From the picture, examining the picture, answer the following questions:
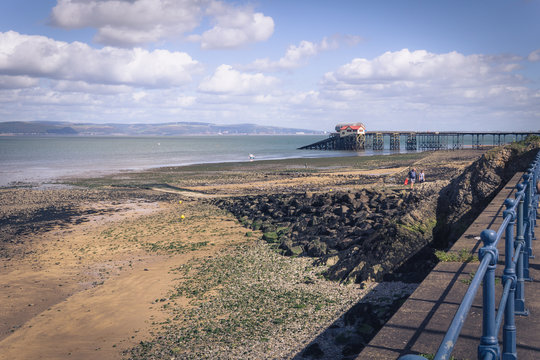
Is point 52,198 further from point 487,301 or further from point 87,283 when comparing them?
point 487,301

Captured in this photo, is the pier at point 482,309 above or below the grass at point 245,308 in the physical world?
above

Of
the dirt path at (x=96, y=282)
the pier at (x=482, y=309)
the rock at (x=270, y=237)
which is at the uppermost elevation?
the pier at (x=482, y=309)

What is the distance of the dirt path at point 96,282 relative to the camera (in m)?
9.59

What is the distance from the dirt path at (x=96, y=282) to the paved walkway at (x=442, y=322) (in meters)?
6.07

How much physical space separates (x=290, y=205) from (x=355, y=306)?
43.0ft

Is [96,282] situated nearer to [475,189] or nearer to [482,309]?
[475,189]

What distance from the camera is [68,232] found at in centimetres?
2056

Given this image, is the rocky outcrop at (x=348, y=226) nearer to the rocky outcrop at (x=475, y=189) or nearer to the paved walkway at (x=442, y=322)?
the rocky outcrop at (x=475, y=189)

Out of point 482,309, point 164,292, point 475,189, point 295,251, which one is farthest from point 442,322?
point 295,251

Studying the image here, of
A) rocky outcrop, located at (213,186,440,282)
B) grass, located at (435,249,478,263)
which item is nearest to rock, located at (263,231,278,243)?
rocky outcrop, located at (213,186,440,282)

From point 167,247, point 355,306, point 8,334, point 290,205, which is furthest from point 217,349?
point 290,205

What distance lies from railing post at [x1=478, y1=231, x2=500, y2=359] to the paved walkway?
5.81ft

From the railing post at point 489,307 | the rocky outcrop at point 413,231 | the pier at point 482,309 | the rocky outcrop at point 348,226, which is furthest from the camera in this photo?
the rocky outcrop at point 348,226

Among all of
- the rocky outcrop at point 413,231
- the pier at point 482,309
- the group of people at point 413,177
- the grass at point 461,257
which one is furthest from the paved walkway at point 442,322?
the group of people at point 413,177
